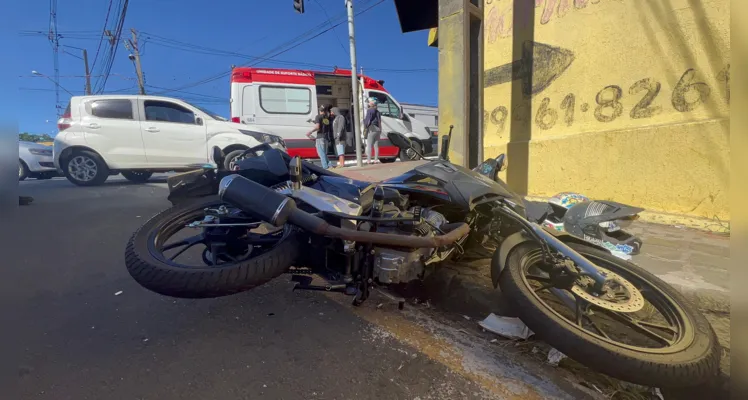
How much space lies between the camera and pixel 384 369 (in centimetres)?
184

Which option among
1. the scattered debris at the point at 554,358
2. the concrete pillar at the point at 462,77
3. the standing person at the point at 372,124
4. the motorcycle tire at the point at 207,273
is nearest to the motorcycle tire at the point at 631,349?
the scattered debris at the point at 554,358

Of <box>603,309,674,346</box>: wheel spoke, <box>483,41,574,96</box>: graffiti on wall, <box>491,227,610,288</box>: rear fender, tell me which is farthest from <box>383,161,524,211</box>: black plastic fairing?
<box>483,41,574,96</box>: graffiti on wall

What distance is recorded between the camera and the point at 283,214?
1.74 m

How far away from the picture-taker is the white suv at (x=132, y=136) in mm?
7242

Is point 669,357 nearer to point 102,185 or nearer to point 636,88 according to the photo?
point 636,88

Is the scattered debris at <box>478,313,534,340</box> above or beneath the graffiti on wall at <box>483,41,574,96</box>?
beneath

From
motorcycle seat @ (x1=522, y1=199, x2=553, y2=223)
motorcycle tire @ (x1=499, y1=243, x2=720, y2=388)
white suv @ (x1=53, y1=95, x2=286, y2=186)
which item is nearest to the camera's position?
motorcycle tire @ (x1=499, y1=243, x2=720, y2=388)

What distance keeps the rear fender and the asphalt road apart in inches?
18.2

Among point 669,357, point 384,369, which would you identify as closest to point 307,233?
point 384,369

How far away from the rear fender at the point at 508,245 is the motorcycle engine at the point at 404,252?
358 mm

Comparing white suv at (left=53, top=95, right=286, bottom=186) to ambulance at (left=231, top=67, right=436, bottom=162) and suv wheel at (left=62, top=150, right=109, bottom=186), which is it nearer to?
suv wheel at (left=62, top=150, right=109, bottom=186)

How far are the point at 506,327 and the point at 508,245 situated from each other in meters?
0.51

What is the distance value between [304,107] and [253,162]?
8439mm

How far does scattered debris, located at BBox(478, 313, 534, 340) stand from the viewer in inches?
85.6
